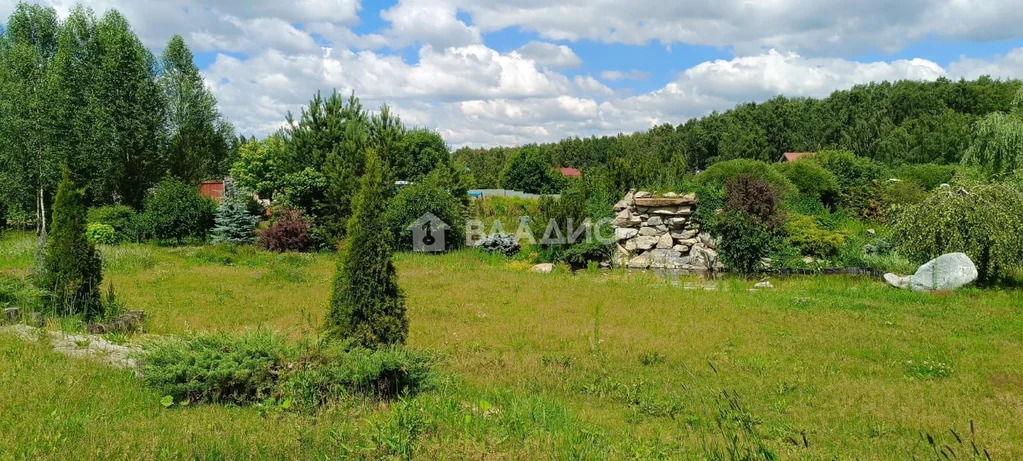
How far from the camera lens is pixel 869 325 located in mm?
8562

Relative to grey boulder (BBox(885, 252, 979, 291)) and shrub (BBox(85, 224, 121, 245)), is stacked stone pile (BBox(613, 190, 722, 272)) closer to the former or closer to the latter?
grey boulder (BBox(885, 252, 979, 291))

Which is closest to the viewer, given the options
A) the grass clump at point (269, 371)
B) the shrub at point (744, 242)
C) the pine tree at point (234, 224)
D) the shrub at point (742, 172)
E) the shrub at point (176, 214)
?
the grass clump at point (269, 371)

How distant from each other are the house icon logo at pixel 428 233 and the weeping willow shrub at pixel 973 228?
37.6 feet

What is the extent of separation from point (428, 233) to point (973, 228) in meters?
12.9

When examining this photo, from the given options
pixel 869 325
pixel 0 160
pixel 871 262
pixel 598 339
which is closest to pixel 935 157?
pixel 871 262

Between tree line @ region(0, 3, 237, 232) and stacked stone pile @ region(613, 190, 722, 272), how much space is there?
18.1m

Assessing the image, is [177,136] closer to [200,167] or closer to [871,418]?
[200,167]

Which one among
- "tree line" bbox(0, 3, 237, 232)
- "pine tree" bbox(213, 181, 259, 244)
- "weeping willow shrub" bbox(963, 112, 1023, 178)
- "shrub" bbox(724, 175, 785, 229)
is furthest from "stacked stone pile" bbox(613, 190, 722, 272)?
"tree line" bbox(0, 3, 237, 232)

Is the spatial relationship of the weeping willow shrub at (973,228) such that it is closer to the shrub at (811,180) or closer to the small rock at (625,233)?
the small rock at (625,233)

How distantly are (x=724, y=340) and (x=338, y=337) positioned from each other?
4829 mm

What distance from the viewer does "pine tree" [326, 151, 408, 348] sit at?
592 cm

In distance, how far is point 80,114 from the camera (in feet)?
84.1

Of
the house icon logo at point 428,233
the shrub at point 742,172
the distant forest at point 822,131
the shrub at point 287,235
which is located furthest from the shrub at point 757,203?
the distant forest at point 822,131

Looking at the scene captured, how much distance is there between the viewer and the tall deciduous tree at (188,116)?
32.4 m
